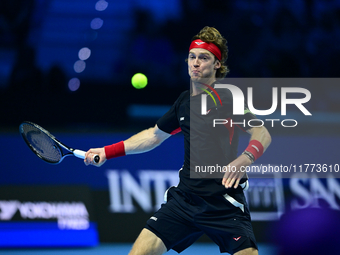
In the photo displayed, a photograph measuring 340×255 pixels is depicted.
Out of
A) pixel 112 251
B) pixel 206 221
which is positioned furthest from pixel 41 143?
pixel 112 251

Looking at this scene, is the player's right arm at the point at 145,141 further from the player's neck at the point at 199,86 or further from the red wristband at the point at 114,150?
the player's neck at the point at 199,86

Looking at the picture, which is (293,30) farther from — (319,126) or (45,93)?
(45,93)

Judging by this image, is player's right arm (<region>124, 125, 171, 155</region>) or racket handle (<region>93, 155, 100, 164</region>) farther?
player's right arm (<region>124, 125, 171, 155</region>)

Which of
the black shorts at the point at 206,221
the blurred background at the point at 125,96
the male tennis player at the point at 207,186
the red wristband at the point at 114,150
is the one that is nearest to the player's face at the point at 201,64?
the male tennis player at the point at 207,186

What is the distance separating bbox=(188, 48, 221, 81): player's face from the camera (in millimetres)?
3328

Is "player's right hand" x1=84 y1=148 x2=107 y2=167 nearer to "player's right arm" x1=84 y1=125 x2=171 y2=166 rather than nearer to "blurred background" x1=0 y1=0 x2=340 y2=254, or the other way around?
"player's right arm" x1=84 y1=125 x2=171 y2=166

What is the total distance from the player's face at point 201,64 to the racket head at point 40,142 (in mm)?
1352

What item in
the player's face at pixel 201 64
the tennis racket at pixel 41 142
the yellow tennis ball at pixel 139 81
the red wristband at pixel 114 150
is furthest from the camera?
the yellow tennis ball at pixel 139 81

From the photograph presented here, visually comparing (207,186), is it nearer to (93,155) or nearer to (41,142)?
(93,155)

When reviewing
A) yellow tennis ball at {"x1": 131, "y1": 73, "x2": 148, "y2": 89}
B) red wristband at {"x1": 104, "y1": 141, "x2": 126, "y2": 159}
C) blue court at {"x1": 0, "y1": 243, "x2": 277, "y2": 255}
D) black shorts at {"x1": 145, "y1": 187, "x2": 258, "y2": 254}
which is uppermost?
yellow tennis ball at {"x1": 131, "y1": 73, "x2": 148, "y2": 89}

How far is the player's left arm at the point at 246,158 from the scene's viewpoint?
9.57 ft

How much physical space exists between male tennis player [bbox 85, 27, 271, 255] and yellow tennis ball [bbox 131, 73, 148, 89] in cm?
370

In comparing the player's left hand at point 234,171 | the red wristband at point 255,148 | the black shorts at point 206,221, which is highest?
the red wristband at point 255,148

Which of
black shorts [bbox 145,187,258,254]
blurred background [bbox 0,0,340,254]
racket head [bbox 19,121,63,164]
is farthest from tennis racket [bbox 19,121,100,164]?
blurred background [bbox 0,0,340,254]
